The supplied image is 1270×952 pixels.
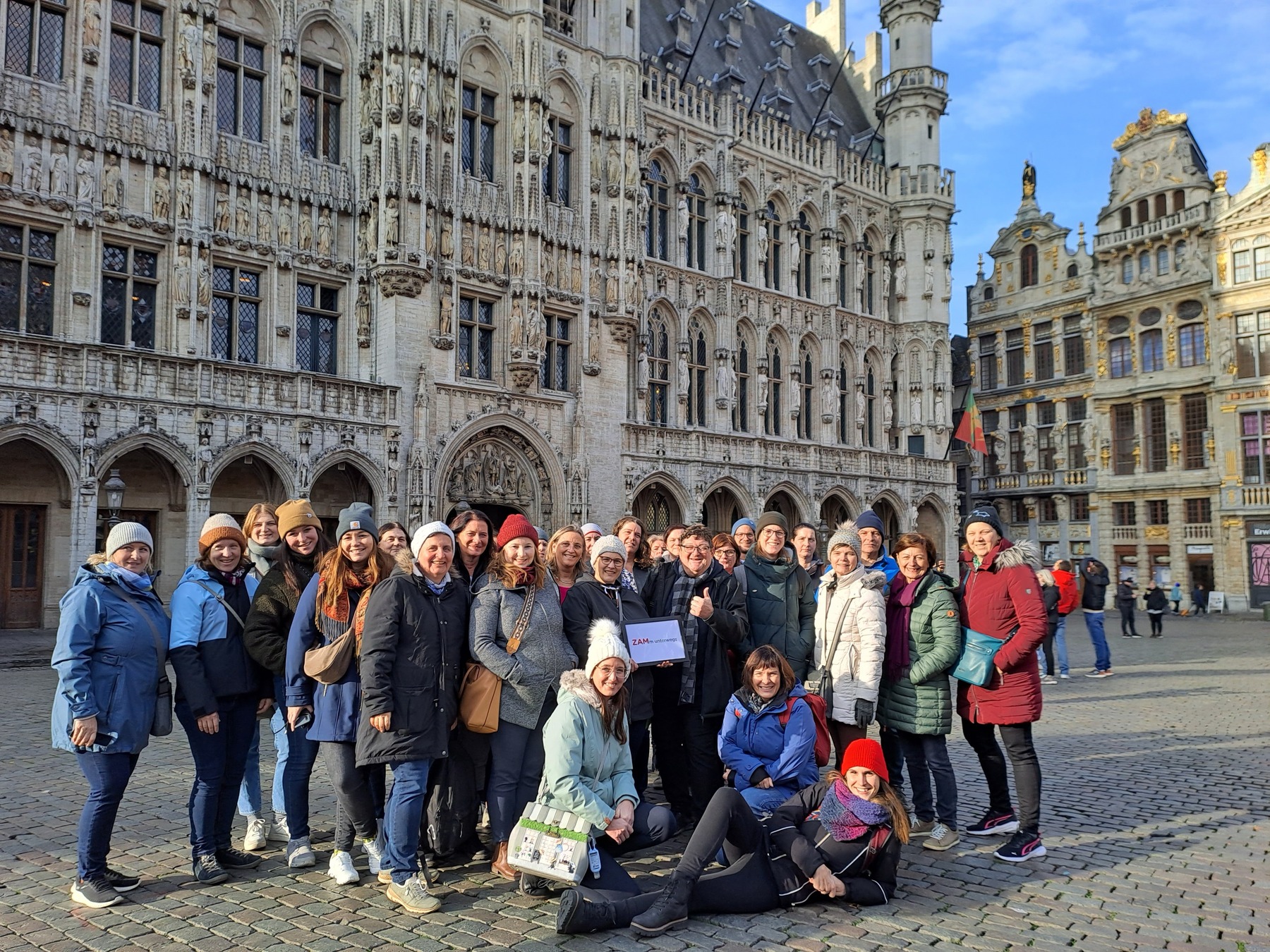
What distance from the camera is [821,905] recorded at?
5.12m

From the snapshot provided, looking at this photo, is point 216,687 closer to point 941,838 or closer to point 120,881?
point 120,881

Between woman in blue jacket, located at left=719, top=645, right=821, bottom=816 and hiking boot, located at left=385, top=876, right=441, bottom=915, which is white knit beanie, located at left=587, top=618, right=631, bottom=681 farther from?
hiking boot, located at left=385, top=876, right=441, bottom=915

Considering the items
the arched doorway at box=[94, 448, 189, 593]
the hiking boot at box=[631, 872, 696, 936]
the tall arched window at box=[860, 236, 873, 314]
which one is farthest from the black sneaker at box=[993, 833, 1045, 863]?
the tall arched window at box=[860, 236, 873, 314]

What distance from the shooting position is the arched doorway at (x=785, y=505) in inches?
1182

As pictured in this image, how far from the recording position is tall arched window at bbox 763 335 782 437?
30.2m

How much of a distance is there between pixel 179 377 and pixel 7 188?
4.08m

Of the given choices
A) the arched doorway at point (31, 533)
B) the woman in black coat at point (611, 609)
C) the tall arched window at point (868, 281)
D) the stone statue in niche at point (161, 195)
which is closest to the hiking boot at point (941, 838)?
the woman in black coat at point (611, 609)

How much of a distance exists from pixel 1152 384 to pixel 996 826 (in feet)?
111

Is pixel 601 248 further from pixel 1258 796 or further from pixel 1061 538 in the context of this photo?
pixel 1061 538

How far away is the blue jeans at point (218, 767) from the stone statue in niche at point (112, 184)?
1556 centimetres

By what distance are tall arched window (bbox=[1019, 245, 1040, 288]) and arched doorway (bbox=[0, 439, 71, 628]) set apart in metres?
34.9

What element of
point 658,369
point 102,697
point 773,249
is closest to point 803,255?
point 773,249

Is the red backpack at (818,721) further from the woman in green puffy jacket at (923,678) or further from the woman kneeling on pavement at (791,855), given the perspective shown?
the woman kneeling on pavement at (791,855)

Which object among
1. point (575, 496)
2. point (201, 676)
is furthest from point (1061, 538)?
point (201, 676)
